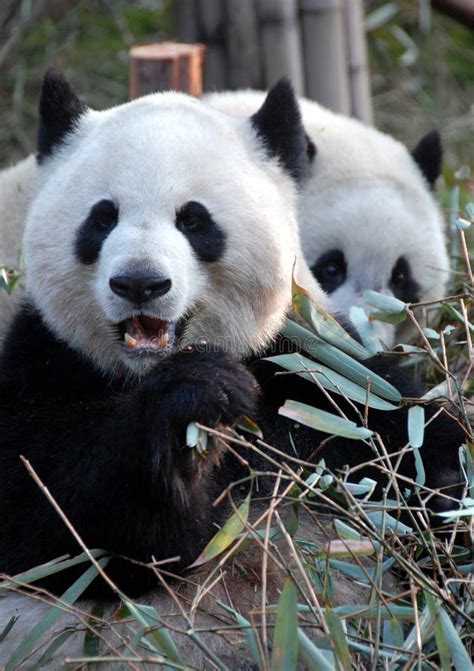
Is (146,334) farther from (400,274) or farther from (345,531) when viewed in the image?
(400,274)

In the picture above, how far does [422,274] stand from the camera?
4.38 metres

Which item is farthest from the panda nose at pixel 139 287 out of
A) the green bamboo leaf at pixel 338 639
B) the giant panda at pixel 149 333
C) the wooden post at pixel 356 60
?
the wooden post at pixel 356 60

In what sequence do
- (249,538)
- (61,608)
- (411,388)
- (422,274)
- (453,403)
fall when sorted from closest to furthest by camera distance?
→ (61,608) → (249,538) → (453,403) → (411,388) → (422,274)

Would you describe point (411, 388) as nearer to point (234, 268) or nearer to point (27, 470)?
point (234, 268)

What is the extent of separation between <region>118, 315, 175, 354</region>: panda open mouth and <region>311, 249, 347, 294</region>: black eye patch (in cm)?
156

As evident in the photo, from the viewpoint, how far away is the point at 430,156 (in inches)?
185

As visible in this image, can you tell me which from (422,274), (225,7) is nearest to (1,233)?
(422,274)

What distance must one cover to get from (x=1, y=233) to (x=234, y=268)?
135cm

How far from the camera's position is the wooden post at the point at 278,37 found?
5297mm

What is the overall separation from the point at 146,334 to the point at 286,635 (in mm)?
903

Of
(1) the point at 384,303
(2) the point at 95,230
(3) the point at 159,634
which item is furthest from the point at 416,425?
(2) the point at 95,230

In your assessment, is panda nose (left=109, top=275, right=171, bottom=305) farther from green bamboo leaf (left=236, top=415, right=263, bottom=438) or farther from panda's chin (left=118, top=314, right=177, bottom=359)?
green bamboo leaf (left=236, top=415, right=263, bottom=438)

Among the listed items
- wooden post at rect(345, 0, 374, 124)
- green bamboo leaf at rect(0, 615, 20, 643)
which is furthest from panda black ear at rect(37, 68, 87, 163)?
wooden post at rect(345, 0, 374, 124)

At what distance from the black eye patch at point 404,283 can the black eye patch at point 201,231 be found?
64.0 inches
